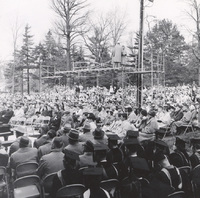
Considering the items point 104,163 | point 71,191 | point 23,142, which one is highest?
point 23,142

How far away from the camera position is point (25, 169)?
5.24m

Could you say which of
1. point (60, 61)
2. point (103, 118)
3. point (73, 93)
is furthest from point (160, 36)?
point (103, 118)

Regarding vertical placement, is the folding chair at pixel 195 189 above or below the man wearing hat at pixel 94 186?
below

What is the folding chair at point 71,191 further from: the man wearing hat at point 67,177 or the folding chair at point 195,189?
the folding chair at point 195,189

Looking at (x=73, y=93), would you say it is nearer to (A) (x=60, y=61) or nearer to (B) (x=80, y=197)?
(B) (x=80, y=197)

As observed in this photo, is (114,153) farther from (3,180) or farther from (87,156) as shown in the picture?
(3,180)

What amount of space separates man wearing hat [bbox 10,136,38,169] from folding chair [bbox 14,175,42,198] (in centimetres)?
106

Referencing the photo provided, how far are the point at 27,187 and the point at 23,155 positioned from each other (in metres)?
1.16

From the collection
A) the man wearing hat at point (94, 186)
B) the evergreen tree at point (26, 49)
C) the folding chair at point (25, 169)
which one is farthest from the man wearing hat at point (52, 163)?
the evergreen tree at point (26, 49)

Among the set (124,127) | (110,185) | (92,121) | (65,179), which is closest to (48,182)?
(65,179)

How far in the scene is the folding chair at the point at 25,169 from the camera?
520 cm

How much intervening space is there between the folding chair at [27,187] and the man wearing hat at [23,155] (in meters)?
1.06

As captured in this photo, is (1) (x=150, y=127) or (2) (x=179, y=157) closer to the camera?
(2) (x=179, y=157)

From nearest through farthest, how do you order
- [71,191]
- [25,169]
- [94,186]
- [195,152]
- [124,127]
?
[94,186] < [71,191] < [25,169] < [195,152] < [124,127]
